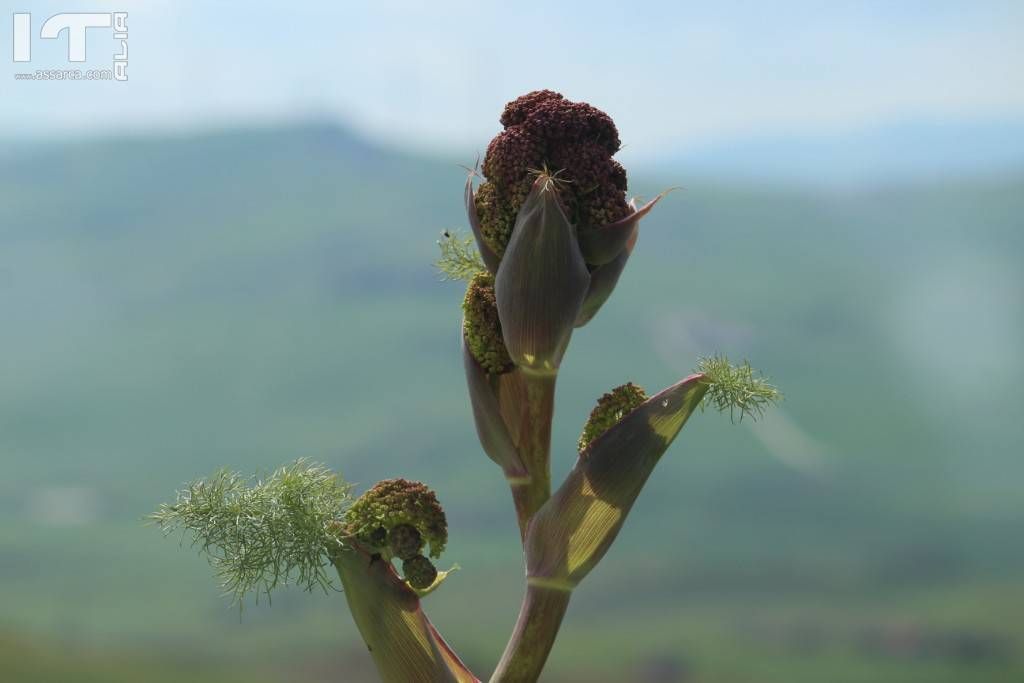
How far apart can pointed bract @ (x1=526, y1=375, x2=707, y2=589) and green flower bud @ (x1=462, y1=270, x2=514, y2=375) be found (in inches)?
8.7

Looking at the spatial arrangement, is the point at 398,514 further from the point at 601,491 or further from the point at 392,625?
the point at 601,491

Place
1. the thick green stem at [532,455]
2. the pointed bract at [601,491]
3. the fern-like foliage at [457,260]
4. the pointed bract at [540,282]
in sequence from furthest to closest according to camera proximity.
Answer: the fern-like foliage at [457,260]
the thick green stem at [532,455]
the pointed bract at [601,491]
the pointed bract at [540,282]

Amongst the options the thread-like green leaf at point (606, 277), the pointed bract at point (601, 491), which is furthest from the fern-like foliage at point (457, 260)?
the pointed bract at point (601, 491)

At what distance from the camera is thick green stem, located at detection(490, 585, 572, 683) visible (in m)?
1.90

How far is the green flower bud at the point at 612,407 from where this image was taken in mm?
1894

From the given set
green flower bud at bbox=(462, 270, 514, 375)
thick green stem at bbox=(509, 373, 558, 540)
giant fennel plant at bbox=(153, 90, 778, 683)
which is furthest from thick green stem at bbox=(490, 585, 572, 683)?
green flower bud at bbox=(462, 270, 514, 375)

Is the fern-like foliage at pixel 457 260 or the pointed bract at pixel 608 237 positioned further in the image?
the fern-like foliage at pixel 457 260

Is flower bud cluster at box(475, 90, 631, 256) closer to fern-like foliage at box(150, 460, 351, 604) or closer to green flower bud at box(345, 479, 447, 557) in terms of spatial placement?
green flower bud at box(345, 479, 447, 557)

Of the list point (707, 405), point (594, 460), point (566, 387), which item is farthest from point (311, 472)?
point (566, 387)

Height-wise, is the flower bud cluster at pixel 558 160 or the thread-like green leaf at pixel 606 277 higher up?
the flower bud cluster at pixel 558 160

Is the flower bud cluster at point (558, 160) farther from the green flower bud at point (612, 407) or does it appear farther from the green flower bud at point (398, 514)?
the green flower bud at point (398, 514)

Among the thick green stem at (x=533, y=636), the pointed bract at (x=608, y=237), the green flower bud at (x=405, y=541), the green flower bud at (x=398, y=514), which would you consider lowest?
the thick green stem at (x=533, y=636)

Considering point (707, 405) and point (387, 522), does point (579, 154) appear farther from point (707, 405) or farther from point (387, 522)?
point (387, 522)

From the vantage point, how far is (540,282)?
1.76 m
